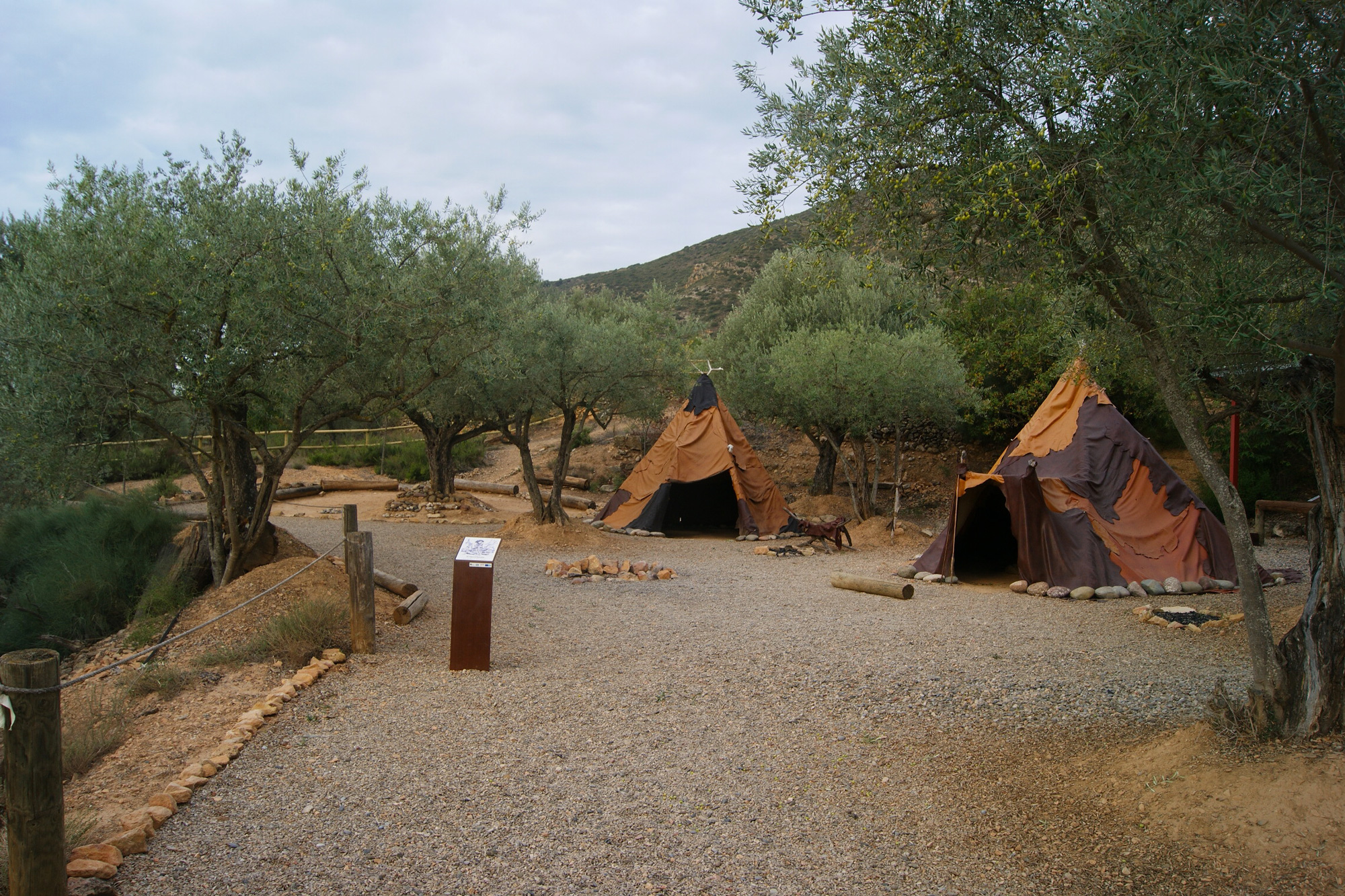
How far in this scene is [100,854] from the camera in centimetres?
316

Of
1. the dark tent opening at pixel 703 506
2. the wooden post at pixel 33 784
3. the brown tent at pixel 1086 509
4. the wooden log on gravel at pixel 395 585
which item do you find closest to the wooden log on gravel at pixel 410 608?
the wooden log on gravel at pixel 395 585

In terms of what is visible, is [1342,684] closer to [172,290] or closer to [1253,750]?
[1253,750]

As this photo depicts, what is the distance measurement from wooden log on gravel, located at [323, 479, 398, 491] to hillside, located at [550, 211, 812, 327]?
55.8 feet

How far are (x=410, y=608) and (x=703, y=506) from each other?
31.5ft

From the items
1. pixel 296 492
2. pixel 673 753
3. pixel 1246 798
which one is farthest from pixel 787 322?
pixel 1246 798

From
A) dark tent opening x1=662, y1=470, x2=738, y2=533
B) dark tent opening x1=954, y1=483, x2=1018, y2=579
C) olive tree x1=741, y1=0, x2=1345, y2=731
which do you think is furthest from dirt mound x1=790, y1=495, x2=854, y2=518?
olive tree x1=741, y1=0, x2=1345, y2=731

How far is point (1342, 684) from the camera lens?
353 centimetres

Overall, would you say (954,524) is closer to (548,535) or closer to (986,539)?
(986,539)

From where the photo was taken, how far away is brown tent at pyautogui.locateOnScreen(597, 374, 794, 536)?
14.6 m

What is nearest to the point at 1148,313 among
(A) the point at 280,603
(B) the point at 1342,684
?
(B) the point at 1342,684

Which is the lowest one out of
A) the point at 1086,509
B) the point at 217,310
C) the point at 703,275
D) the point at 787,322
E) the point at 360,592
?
the point at 360,592

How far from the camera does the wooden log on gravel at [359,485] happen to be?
20062mm

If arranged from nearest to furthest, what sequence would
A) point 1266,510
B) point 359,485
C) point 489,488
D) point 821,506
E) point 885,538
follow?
point 1266,510 < point 885,538 < point 821,506 < point 359,485 < point 489,488

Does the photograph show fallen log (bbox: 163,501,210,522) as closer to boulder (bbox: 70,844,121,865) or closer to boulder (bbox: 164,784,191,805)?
boulder (bbox: 164,784,191,805)
